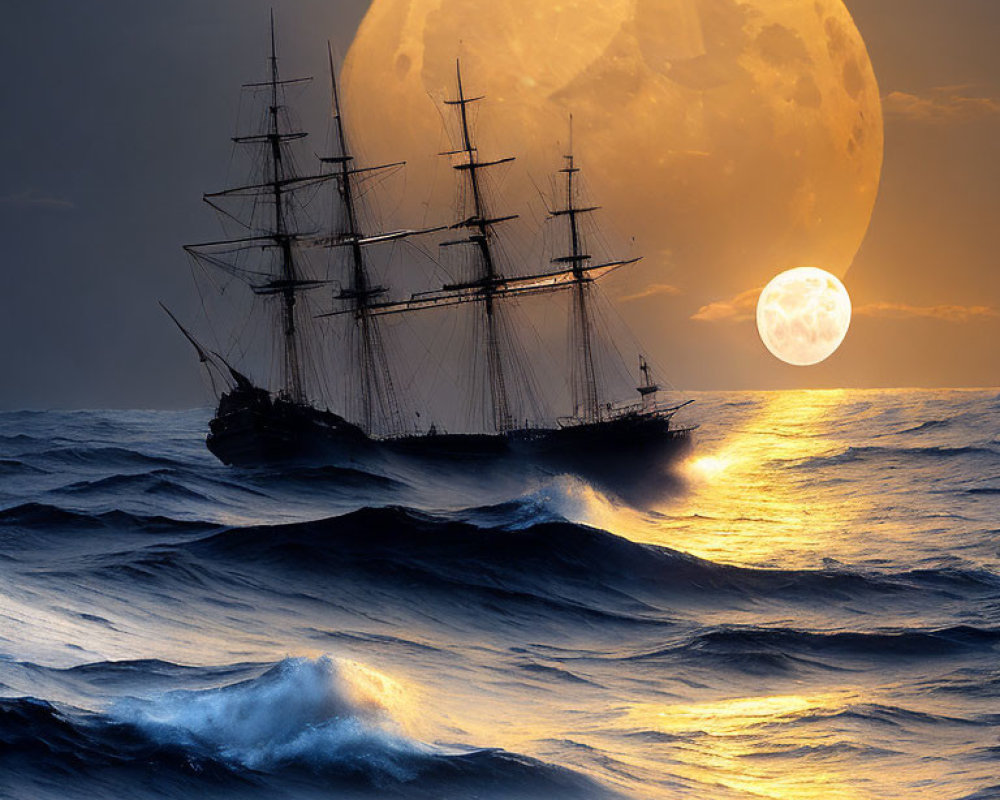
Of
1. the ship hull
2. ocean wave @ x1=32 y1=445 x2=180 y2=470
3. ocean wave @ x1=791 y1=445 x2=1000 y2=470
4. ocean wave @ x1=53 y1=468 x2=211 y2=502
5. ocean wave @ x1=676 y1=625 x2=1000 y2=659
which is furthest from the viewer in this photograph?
the ship hull

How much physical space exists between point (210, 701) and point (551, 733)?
19.1 ft

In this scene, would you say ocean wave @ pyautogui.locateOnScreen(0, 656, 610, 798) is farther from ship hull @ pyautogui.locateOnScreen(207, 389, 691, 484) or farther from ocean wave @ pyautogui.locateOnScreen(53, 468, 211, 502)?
ship hull @ pyautogui.locateOnScreen(207, 389, 691, 484)

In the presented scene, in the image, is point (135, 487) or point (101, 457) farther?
point (101, 457)

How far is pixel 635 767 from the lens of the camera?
19.2m

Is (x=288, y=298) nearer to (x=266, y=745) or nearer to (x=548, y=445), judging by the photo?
(x=548, y=445)

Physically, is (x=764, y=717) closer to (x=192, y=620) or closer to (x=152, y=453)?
(x=192, y=620)

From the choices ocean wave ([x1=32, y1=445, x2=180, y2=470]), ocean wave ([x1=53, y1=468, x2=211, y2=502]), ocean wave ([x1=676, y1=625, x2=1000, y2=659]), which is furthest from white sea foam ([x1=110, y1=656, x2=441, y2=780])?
ocean wave ([x1=32, y1=445, x2=180, y2=470])

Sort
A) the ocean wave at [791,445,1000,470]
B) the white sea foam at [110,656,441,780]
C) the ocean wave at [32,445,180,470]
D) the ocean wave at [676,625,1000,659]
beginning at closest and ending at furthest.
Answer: the white sea foam at [110,656,441,780], the ocean wave at [676,625,1000,659], the ocean wave at [32,445,180,470], the ocean wave at [791,445,1000,470]

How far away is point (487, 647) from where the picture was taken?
28.6 m

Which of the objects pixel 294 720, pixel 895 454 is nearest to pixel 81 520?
pixel 294 720

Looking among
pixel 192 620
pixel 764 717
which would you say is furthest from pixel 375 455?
pixel 764 717

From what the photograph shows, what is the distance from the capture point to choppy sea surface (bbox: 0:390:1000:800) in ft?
60.2

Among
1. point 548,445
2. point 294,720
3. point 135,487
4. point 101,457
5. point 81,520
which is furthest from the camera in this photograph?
point 548,445

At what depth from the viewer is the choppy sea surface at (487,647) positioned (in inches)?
722
